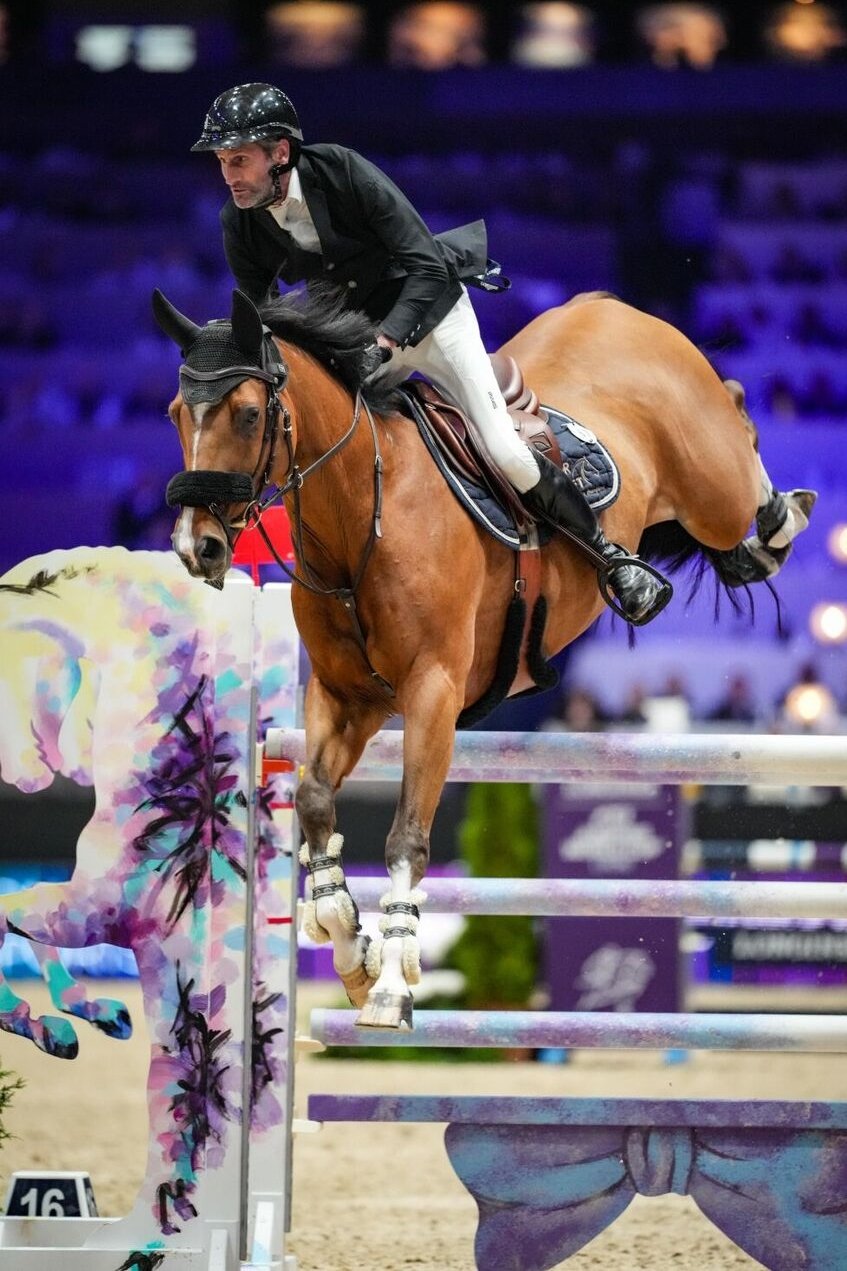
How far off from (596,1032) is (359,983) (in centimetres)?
66

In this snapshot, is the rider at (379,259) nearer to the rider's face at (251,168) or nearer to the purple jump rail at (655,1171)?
the rider's face at (251,168)

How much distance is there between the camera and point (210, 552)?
3.10 metres

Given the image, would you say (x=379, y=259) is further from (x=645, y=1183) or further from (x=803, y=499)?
(x=645, y=1183)

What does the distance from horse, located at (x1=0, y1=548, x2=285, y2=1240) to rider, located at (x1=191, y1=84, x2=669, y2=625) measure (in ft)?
2.33

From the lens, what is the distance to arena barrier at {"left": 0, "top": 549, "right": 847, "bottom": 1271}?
366 cm

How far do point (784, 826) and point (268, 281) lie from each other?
5007 millimetres

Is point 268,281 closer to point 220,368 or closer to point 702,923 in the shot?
point 220,368

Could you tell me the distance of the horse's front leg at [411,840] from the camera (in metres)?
3.21

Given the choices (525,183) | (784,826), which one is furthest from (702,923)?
(525,183)

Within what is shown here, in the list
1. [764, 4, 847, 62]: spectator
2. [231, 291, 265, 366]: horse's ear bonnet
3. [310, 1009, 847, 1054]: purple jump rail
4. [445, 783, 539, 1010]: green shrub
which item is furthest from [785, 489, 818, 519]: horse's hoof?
[764, 4, 847, 62]: spectator

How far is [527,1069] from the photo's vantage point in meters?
8.02

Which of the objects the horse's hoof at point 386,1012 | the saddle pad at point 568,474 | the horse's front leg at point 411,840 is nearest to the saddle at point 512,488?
the saddle pad at point 568,474

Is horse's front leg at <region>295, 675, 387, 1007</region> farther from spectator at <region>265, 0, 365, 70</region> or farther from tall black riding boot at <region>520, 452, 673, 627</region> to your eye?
spectator at <region>265, 0, 365, 70</region>

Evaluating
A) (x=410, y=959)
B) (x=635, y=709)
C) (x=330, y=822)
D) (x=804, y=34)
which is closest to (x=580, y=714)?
(x=635, y=709)
